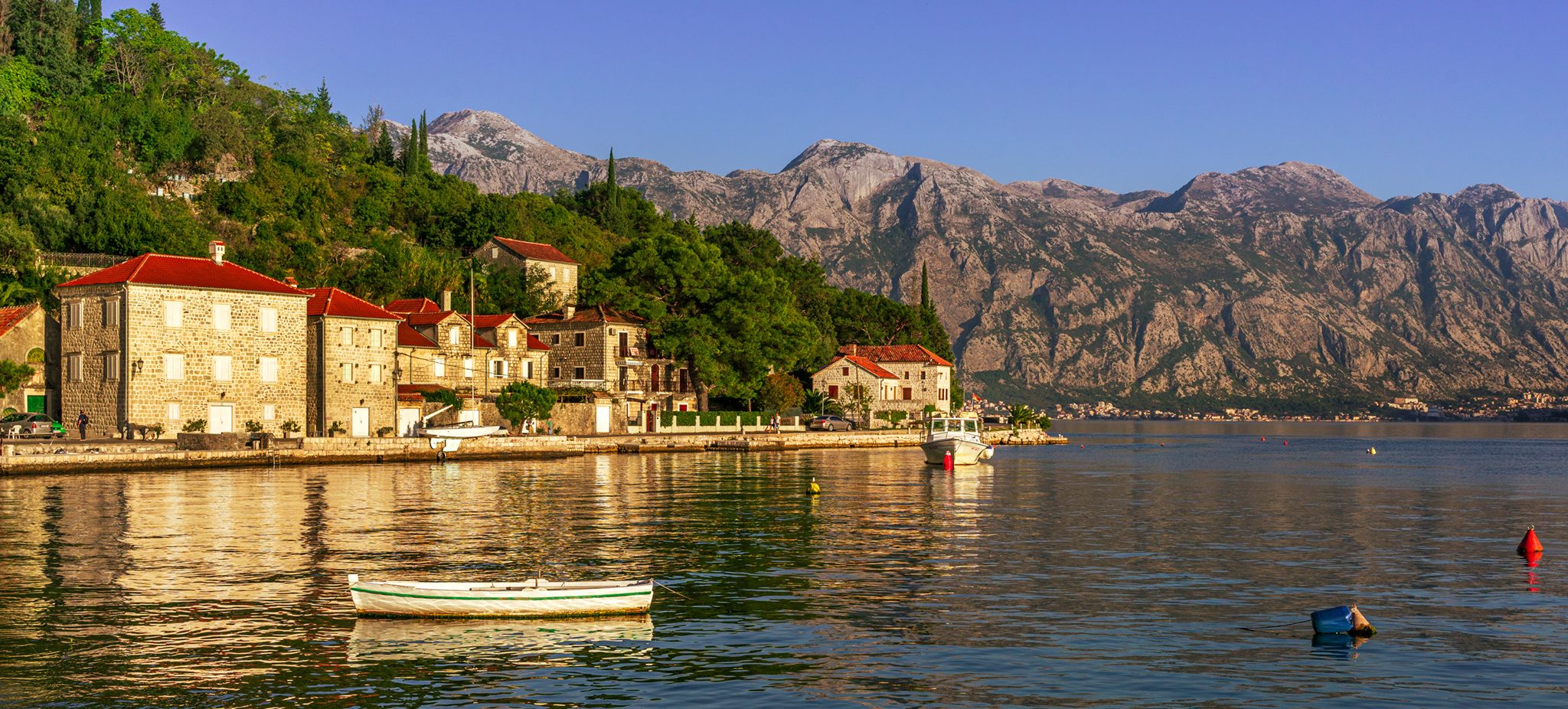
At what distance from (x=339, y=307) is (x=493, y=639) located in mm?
67055

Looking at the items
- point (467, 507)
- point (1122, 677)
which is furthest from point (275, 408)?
point (1122, 677)

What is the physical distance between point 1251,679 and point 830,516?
27.2m

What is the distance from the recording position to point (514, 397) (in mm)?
88938

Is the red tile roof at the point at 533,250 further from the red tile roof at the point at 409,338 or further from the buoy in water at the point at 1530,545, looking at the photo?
the buoy in water at the point at 1530,545

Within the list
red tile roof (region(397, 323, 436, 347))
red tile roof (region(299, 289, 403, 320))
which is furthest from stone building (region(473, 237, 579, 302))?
red tile roof (region(299, 289, 403, 320))

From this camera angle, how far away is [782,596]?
86.1ft

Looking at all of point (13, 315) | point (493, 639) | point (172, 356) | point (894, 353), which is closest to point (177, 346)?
point (172, 356)

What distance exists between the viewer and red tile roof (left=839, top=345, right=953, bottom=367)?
469 feet

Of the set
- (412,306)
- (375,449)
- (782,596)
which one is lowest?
(782,596)

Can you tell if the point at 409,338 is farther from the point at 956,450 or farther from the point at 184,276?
the point at 956,450

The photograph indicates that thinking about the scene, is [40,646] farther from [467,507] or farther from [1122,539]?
[1122,539]

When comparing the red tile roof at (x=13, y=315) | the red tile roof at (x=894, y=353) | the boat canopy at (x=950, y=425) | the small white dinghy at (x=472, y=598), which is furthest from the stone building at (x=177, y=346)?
the red tile roof at (x=894, y=353)

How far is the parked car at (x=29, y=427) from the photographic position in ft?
228

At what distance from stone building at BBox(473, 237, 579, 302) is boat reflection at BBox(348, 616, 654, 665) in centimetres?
9660
